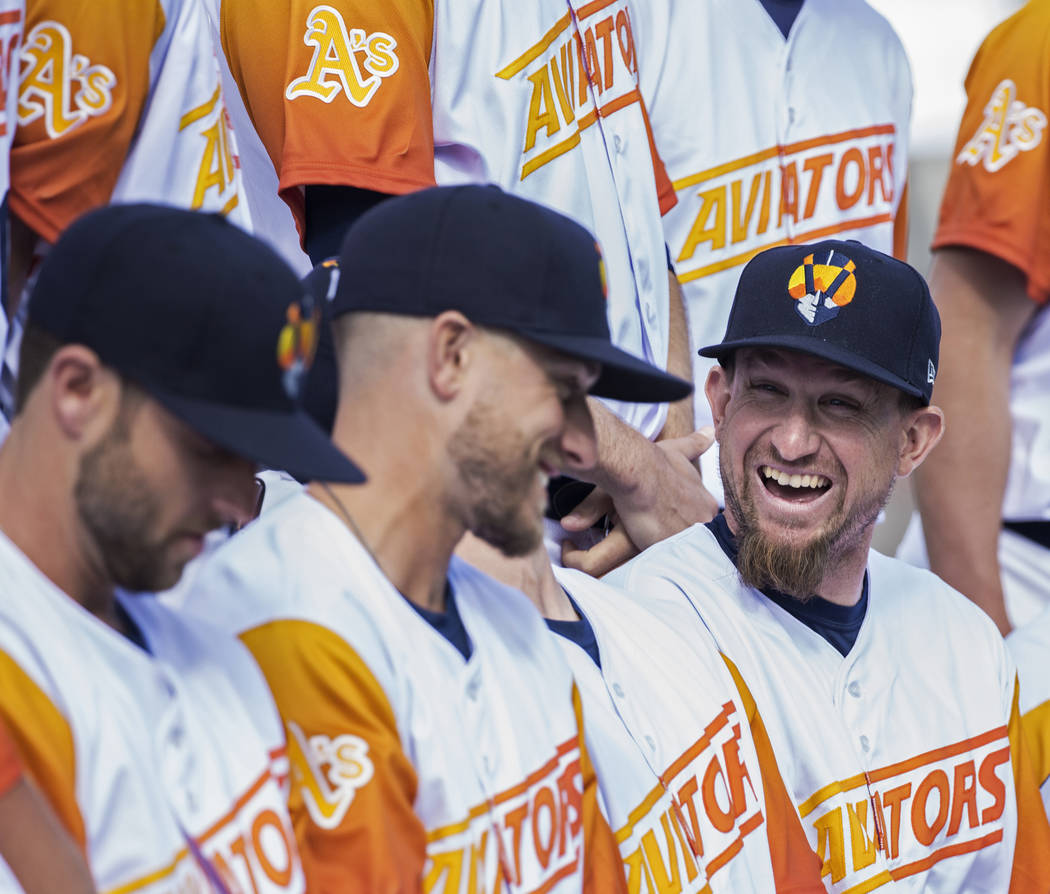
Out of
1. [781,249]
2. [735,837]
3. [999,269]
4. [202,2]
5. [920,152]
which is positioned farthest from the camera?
[920,152]

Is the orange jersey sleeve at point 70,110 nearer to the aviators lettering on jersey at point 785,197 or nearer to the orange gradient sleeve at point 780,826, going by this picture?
the orange gradient sleeve at point 780,826

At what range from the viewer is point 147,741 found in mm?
1361

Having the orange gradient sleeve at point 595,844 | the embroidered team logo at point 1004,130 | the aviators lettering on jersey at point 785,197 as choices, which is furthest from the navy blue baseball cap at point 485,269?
the embroidered team logo at point 1004,130

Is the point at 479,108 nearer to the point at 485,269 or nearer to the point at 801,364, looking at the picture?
the point at 801,364

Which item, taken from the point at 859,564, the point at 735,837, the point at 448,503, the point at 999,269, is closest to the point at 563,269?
the point at 448,503

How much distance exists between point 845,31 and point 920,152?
2.09 meters

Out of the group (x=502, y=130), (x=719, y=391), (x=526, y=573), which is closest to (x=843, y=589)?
(x=719, y=391)

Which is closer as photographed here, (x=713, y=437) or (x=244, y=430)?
(x=244, y=430)

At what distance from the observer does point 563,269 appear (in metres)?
1.65

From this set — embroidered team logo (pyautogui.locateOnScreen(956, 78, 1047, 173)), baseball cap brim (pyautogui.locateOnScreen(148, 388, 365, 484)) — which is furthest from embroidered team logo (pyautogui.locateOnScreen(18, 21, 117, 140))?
embroidered team logo (pyautogui.locateOnScreen(956, 78, 1047, 173))

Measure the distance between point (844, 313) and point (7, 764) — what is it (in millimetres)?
1442

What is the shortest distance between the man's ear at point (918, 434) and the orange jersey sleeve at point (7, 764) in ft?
5.01

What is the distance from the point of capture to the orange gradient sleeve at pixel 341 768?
148 centimetres

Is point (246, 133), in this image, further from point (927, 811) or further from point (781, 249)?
point (927, 811)
